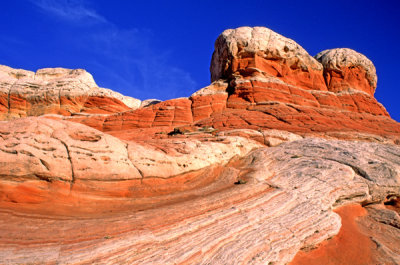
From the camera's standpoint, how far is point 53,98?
27.2 meters

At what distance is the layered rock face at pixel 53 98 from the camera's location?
1061 inches

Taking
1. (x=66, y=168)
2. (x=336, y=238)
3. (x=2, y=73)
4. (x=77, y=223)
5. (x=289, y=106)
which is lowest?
(x=336, y=238)

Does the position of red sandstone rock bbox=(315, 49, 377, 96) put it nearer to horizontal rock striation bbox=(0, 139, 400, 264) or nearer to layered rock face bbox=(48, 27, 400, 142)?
layered rock face bbox=(48, 27, 400, 142)

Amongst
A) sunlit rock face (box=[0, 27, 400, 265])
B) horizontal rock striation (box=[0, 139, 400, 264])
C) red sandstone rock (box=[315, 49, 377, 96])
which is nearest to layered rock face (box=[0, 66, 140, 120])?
sunlit rock face (box=[0, 27, 400, 265])

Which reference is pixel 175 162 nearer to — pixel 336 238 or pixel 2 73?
pixel 336 238

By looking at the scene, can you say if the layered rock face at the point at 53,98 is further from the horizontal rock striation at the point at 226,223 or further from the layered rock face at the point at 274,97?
the horizontal rock striation at the point at 226,223

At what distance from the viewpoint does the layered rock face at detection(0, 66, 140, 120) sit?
2695 cm

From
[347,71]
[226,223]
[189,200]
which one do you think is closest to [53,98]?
[189,200]

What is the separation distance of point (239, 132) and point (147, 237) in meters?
10.1

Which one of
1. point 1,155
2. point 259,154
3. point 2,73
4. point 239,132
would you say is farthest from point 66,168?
point 2,73

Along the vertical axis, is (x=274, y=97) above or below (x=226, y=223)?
above

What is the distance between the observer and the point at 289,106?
20.4 meters

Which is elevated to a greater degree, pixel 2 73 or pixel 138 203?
pixel 2 73

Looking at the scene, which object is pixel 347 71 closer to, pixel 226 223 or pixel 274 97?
pixel 274 97
